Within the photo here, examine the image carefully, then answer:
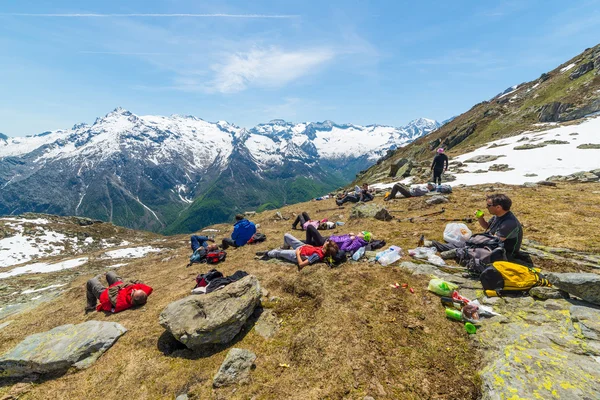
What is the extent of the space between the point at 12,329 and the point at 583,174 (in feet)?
125

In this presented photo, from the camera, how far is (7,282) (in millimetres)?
21438

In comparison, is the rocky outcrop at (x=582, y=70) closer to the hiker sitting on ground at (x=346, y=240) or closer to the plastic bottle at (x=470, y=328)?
the hiker sitting on ground at (x=346, y=240)

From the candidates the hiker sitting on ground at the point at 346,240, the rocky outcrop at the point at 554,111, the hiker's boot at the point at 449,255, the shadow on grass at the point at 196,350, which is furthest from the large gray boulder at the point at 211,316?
the rocky outcrop at the point at 554,111

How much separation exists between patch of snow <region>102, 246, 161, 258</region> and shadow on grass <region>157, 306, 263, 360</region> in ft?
86.2

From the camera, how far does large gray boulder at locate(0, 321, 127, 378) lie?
23.7 feet

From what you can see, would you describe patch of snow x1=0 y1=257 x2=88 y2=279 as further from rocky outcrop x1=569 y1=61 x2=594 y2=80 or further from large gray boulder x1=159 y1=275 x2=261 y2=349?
rocky outcrop x1=569 y1=61 x2=594 y2=80

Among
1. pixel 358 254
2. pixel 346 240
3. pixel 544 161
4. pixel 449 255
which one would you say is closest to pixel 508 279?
pixel 449 255

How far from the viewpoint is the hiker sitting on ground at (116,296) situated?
Answer: 10.7 metres

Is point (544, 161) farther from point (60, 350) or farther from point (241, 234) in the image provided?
point (60, 350)

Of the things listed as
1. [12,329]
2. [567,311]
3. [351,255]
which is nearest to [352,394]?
[567,311]

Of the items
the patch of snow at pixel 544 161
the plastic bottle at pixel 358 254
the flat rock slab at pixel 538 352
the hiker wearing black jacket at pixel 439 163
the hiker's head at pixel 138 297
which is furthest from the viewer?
the patch of snow at pixel 544 161

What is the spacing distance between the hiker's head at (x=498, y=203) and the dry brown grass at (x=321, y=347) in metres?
2.39

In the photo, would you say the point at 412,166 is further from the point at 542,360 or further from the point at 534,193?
the point at 542,360

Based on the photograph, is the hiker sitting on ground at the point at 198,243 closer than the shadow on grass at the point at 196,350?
No
